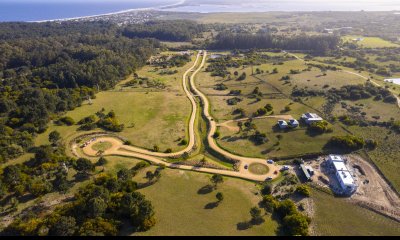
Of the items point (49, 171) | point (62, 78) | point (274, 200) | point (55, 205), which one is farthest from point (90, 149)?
point (62, 78)

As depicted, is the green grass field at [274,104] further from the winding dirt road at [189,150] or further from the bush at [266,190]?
the bush at [266,190]

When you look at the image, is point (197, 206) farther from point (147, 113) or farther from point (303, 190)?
point (147, 113)

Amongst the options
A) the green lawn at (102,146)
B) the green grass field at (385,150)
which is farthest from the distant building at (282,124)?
the green lawn at (102,146)

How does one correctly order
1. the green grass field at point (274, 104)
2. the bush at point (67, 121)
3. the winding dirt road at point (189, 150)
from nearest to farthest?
the winding dirt road at point (189, 150)
the green grass field at point (274, 104)
the bush at point (67, 121)

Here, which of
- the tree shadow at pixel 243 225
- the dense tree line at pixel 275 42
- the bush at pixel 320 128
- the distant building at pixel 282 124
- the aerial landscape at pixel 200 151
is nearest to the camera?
the tree shadow at pixel 243 225

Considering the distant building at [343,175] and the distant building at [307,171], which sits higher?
the distant building at [343,175]

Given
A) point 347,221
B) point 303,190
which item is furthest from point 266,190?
point 347,221

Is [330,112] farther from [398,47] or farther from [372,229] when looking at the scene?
[398,47]
